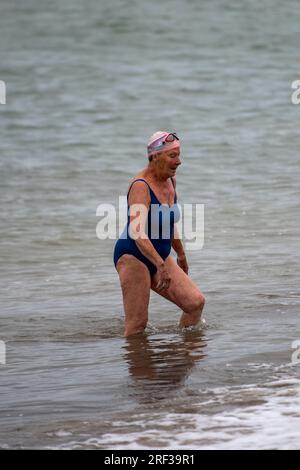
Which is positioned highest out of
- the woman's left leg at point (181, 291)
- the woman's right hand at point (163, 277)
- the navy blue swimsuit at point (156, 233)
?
the navy blue swimsuit at point (156, 233)

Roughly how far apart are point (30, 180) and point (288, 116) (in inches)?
261

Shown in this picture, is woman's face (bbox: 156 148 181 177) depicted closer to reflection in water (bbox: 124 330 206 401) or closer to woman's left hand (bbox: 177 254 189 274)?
woman's left hand (bbox: 177 254 189 274)

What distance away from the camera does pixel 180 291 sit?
810cm

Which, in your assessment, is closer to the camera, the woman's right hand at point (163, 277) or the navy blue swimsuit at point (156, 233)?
the woman's right hand at point (163, 277)

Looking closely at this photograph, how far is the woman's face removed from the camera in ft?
26.1

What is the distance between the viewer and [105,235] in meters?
14.0

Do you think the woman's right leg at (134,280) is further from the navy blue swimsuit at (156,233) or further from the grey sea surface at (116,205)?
the grey sea surface at (116,205)

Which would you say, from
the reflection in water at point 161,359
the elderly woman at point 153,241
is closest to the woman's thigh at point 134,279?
the elderly woman at point 153,241

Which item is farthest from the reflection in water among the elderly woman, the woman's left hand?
the woman's left hand

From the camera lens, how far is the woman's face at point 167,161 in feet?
26.1

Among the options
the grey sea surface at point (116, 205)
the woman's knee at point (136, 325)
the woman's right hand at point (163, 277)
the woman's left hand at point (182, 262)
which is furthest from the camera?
the woman's left hand at point (182, 262)

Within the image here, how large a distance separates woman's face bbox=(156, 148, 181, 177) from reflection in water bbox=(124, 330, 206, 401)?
1.30 metres

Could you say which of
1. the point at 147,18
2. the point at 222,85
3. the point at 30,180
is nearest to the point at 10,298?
the point at 30,180

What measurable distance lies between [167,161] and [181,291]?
0.97 meters
